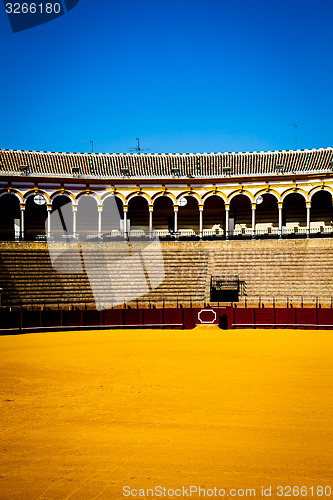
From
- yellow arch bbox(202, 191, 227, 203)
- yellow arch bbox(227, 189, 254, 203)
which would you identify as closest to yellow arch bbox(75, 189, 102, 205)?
yellow arch bbox(202, 191, 227, 203)

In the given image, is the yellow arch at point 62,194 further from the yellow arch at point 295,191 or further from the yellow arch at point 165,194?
the yellow arch at point 295,191

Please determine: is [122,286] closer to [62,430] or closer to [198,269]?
[198,269]

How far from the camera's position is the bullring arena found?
17.2 ft

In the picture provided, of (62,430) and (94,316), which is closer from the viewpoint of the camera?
(62,430)

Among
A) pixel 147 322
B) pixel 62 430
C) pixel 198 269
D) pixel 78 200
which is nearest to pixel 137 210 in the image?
pixel 78 200

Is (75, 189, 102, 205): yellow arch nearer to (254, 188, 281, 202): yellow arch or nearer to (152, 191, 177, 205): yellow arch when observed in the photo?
(152, 191, 177, 205): yellow arch

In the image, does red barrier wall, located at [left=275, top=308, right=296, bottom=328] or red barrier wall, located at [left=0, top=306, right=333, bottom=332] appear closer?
red barrier wall, located at [left=0, top=306, right=333, bottom=332]

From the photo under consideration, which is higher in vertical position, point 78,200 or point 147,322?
point 78,200

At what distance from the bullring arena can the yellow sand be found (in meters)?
0.03

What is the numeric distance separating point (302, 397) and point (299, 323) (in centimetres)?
1124

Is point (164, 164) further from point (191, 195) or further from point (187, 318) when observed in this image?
point (187, 318)

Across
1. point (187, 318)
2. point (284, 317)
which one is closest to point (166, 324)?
point (187, 318)

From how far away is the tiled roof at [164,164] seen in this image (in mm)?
28047

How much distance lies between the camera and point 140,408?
24.0 ft
